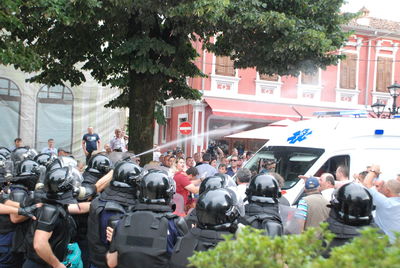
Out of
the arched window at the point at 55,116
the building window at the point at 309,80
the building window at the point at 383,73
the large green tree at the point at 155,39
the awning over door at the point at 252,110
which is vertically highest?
the building window at the point at 383,73

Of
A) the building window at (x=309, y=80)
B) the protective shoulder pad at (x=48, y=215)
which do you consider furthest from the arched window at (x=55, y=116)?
the building window at (x=309, y=80)

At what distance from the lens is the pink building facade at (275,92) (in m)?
21.9

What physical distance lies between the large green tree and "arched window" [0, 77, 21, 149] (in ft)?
9.49

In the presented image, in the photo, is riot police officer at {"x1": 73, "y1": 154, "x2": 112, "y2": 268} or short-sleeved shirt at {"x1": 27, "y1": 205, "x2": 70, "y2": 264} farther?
riot police officer at {"x1": 73, "y1": 154, "x2": 112, "y2": 268}

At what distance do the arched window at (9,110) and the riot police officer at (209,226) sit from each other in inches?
448

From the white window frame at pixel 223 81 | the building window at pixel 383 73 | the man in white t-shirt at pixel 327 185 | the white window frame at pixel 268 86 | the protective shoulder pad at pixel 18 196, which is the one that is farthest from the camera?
the building window at pixel 383 73

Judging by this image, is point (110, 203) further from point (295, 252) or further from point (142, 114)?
point (142, 114)

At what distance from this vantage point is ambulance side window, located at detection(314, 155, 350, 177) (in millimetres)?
7004

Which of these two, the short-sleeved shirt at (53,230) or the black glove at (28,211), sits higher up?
the black glove at (28,211)

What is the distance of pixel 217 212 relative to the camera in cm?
296

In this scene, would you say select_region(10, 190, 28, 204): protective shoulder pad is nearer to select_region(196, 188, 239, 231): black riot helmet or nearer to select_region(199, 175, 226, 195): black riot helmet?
select_region(199, 175, 226, 195): black riot helmet

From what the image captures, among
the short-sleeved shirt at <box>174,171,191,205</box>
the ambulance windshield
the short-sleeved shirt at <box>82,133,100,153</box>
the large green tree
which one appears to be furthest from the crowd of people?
the short-sleeved shirt at <box>82,133,100,153</box>

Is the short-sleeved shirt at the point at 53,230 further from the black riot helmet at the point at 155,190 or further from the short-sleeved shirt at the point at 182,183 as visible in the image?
the short-sleeved shirt at the point at 182,183

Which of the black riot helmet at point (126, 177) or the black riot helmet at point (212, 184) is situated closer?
the black riot helmet at point (126, 177)
